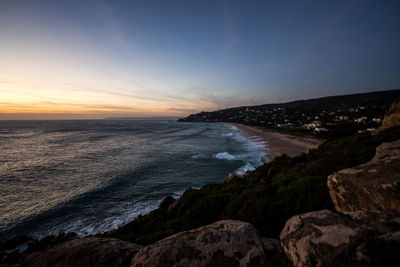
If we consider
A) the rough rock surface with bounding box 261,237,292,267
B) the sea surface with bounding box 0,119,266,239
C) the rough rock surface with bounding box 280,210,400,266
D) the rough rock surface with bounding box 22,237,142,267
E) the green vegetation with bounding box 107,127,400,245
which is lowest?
the sea surface with bounding box 0,119,266,239

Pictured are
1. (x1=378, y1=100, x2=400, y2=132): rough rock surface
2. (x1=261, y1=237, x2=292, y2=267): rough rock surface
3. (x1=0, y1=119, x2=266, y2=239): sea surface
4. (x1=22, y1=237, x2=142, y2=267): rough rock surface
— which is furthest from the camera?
(x1=378, y1=100, x2=400, y2=132): rough rock surface

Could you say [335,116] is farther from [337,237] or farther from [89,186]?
[89,186]

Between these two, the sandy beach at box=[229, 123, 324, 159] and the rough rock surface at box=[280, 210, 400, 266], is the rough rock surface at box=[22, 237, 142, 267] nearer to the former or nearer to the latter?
the rough rock surface at box=[280, 210, 400, 266]

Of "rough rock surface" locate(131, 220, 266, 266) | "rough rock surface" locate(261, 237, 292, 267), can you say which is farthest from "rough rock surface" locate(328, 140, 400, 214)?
"rough rock surface" locate(131, 220, 266, 266)

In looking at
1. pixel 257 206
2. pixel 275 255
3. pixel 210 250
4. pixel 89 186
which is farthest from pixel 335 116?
pixel 89 186

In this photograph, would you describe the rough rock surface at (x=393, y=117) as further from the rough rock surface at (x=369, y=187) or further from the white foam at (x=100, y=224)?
the white foam at (x=100, y=224)
